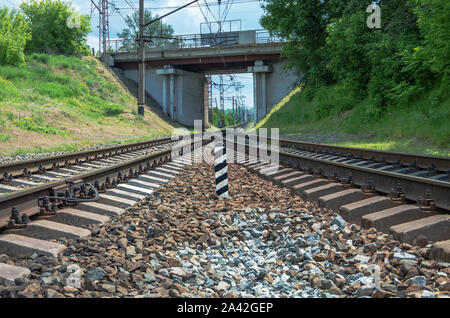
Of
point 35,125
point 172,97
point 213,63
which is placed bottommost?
point 35,125

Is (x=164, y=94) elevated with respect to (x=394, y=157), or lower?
elevated

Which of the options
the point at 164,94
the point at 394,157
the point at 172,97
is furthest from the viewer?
the point at 164,94

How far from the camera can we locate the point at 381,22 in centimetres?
2080

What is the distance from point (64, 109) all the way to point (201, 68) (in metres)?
26.1

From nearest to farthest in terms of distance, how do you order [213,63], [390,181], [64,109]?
1. [390,181]
2. [64,109]
3. [213,63]

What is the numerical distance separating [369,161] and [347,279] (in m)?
6.28

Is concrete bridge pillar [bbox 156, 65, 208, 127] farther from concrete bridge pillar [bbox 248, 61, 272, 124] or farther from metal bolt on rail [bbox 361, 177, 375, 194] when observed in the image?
metal bolt on rail [bbox 361, 177, 375, 194]

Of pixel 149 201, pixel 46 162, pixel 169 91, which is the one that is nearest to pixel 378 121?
pixel 46 162

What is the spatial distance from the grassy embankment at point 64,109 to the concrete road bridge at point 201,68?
4717mm

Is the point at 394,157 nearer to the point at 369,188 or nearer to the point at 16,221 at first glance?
the point at 369,188

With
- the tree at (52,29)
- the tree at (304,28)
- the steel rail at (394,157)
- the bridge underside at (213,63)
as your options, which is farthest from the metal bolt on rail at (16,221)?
the tree at (52,29)

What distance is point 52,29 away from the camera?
49.2 m
